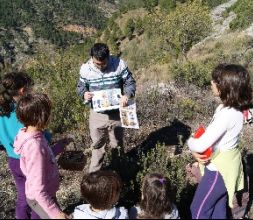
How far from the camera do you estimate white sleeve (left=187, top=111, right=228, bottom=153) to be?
10.2ft

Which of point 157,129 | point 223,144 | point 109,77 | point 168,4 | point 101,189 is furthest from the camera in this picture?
point 168,4

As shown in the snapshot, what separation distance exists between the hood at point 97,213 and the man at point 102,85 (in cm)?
156

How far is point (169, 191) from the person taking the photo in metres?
2.99

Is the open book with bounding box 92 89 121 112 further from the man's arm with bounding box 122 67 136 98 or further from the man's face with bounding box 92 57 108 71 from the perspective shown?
the man's face with bounding box 92 57 108 71

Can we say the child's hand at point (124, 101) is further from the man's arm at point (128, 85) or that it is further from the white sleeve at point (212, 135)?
the white sleeve at point (212, 135)

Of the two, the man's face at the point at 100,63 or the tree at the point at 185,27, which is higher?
the tree at the point at 185,27

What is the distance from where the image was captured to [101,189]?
9.29 feet

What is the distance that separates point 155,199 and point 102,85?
6.06ft

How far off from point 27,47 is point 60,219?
93.8 meters

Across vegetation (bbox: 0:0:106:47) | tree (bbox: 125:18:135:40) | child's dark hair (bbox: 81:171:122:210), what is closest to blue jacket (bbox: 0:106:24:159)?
child's dark hair (bbox: 81:171:122:210)

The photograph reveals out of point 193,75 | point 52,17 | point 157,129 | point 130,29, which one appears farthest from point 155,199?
point 52,17

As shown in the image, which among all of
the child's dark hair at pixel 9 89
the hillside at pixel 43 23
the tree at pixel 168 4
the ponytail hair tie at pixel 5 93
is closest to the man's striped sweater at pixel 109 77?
the child's dark hair at pixel 9 89

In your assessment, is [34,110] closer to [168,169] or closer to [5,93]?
[5,93]

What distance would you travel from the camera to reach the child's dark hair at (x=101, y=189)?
2.84 m
